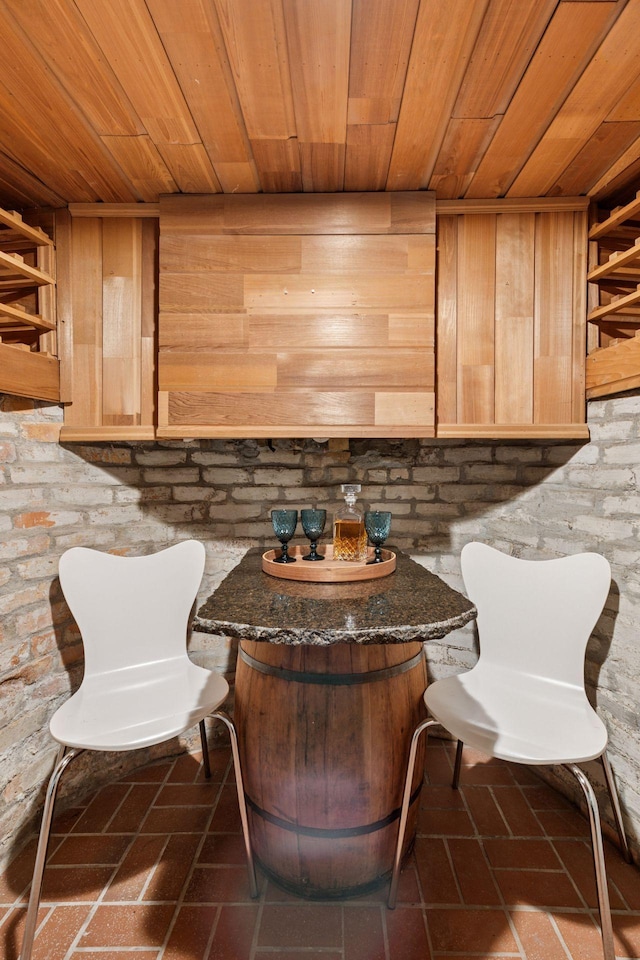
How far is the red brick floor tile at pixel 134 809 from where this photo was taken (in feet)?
5.66

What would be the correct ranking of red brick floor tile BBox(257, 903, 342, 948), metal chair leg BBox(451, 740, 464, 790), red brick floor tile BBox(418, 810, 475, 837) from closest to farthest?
red brick floor tile BBox(257, 903, 342, 948) → red brick floor tile BBox(418, 810, 475, 837) → metal chair leg BBox(451, 740, 464, 790)

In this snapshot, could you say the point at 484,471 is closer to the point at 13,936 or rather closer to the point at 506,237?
the point at 506,237

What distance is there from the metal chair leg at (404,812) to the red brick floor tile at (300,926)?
172 mm

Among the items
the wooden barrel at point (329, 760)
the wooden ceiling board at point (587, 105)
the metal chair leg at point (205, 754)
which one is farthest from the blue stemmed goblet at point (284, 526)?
the wooden ceiling board at point (587, 105)

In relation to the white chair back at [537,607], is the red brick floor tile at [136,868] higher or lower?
lower

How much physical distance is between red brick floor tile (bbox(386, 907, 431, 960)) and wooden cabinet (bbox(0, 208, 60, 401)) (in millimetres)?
2108

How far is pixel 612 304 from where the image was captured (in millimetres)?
1678

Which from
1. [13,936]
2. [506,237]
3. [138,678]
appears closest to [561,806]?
[138,678]

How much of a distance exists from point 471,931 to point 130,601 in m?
1.53

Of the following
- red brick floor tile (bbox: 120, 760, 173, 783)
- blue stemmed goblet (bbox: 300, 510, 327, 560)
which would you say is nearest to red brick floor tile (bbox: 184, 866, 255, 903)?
red brick floor tile (bbox: 120, 760, 173, 783)

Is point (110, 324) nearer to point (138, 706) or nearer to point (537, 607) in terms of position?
point (138, 706)

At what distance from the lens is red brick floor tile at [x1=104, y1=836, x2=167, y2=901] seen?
1.45 m

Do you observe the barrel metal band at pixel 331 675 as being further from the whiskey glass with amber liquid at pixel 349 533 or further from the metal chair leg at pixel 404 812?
the whiskey glass with amber liquid at pixel 349 533

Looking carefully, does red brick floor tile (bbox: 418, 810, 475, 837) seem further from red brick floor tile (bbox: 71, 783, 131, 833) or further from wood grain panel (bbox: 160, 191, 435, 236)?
wood grain panel (bbox: 160, 191, 435, 236)
